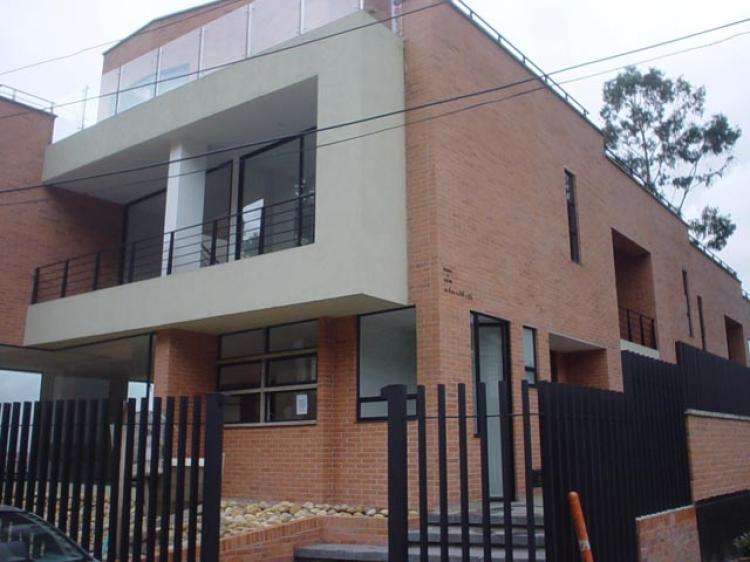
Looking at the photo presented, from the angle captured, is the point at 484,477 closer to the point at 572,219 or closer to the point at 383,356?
the point at 383,356

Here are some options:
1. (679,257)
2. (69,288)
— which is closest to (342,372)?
(69,288)

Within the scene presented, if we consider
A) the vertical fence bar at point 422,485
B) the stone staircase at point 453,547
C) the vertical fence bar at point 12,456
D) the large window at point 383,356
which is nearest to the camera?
the vertical fence bar at point 422,485

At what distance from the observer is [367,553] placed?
8430 mm

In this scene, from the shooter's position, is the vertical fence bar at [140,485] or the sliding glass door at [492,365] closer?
the vertical fence bar at [140,485]

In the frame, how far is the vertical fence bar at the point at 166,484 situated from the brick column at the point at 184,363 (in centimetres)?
616

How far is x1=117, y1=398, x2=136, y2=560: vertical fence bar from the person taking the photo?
696 cm

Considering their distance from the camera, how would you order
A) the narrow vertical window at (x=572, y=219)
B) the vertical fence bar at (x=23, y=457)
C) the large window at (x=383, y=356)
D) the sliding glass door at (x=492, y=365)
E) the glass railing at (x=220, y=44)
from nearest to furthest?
the vertical fence bar at (x=23, y=457), the large window at (x=383, y=356), the sliding glass door at (x=492, y=365), the glass railing at (x=220, y=44), the narrow vertical window at (x=572, y=219)

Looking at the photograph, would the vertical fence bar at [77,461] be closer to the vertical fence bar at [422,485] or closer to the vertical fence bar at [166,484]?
the vertical fence bar at [166,484]

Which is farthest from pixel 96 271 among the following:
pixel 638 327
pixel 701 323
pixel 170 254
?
pixel 701 323

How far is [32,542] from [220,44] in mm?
9820

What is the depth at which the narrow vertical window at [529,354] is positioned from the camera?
12.8 m

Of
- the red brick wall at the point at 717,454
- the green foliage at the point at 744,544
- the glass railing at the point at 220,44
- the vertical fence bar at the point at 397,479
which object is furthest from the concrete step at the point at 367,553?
the glass railing at the point at 220,44

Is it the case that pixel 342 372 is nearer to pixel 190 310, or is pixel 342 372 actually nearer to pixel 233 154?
pixel 190 310

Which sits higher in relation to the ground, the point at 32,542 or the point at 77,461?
the point at 77,461
